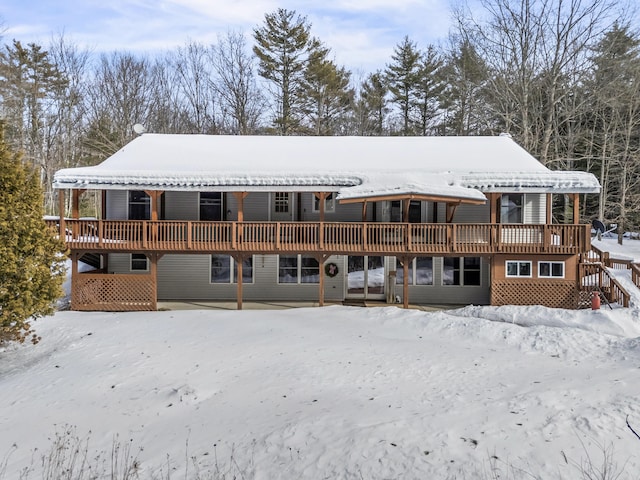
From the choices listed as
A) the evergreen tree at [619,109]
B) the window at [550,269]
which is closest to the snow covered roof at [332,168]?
the window at [550,269]

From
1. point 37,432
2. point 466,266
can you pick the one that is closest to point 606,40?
point 466,266

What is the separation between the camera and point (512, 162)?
16.8 m

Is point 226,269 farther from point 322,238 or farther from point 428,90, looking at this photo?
point 428,90

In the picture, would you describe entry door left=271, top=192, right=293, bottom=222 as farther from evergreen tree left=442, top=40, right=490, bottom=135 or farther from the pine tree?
evergreen tree left=442, top=40, right=490, bottom=135

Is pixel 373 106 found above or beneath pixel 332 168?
above

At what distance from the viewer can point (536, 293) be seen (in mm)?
15156

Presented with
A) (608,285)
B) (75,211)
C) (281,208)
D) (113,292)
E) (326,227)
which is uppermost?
(281,208)

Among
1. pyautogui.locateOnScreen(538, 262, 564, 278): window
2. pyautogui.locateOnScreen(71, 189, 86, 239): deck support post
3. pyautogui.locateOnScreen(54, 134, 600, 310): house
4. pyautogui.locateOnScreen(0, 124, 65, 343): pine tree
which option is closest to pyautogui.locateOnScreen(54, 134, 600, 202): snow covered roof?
pyautogui.locateOnScreen(54, 134, 600, 310): house

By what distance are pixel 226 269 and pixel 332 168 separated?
5780mm

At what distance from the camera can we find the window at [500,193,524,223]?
16750mm

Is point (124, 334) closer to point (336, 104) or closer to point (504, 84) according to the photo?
point (504, 84)

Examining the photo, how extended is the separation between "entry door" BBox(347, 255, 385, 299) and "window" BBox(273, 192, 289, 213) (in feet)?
10.7

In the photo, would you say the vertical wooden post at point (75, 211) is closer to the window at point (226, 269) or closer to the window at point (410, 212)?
the window at point (226, 269)

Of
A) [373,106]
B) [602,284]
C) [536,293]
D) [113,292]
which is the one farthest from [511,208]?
[373,106]
